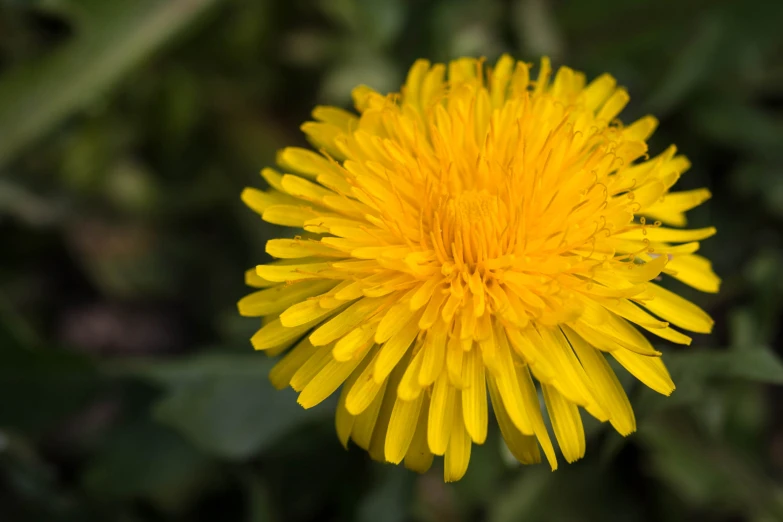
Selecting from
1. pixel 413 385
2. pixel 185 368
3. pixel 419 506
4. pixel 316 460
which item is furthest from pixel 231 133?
pixel 413 385

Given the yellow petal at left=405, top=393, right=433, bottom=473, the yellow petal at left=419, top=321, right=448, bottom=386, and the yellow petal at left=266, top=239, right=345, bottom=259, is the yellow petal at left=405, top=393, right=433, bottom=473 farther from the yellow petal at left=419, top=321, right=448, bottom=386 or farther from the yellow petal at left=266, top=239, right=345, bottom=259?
the yellow petal at left=266, top=239, right=345, bottom=259

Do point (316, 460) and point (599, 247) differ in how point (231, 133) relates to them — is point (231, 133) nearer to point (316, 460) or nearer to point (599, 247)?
point (316, 460)

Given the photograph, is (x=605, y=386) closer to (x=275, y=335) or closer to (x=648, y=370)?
(x=648, y=370)

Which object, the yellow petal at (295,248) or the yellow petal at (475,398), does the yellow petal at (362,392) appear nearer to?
the yellow petal at (475,398)

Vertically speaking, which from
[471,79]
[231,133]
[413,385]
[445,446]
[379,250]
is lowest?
[445,446]

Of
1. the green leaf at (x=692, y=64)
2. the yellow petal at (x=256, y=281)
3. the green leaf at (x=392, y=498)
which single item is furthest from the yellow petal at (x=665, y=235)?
the green leaf at (x=692, y=64)

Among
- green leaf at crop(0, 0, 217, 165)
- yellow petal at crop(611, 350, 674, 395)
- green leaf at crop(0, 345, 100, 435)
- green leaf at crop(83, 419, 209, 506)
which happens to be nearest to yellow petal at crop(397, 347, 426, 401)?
yellow petal at crop(611, 350, 674, 395)

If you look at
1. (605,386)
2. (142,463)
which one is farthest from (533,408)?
(142,463)
